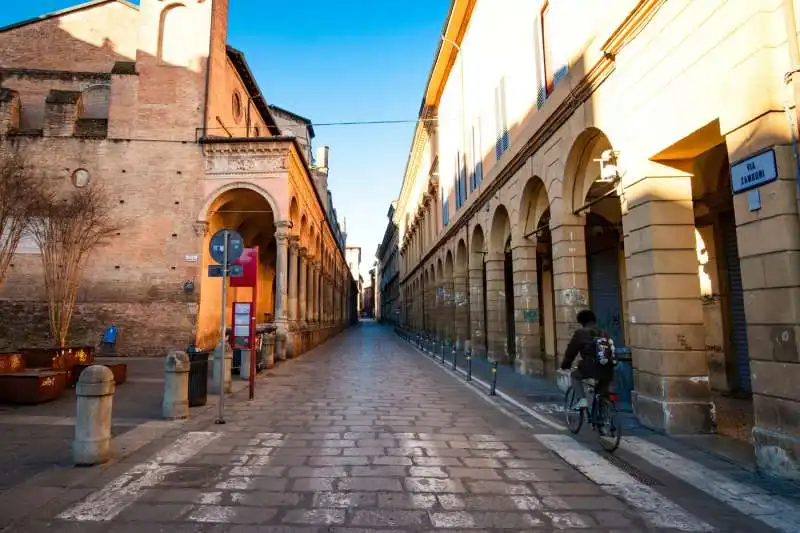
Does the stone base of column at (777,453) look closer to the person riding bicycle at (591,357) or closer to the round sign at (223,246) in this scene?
the person riding bicycle at (591,357)

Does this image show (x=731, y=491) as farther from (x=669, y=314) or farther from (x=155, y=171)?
(x=155, y=171)

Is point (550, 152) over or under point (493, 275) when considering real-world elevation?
over

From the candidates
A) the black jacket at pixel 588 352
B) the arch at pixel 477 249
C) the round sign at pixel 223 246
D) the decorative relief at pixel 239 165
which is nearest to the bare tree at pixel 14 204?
the round sign at pixel 223 246

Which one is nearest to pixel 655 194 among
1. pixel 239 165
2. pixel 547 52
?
pixel 547 52

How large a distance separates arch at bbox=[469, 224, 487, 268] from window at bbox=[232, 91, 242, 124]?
1406 centimetres

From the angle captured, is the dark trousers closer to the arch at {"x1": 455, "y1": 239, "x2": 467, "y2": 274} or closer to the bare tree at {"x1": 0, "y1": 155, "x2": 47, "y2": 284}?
the bare tree at {"x1": 0, "y1": 155, "x2": 47, "y2": 284}

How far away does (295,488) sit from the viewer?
4223mm

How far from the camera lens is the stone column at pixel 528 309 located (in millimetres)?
12898

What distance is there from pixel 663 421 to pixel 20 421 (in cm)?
963

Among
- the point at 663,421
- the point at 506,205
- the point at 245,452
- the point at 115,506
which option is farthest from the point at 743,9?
the point at 506,205

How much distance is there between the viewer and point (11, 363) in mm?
9344

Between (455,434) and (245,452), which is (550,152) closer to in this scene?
(455,434)

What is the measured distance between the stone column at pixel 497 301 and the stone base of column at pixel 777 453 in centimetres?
1111

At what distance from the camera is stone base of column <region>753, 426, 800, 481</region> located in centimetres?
444
